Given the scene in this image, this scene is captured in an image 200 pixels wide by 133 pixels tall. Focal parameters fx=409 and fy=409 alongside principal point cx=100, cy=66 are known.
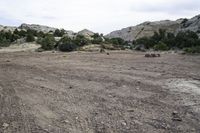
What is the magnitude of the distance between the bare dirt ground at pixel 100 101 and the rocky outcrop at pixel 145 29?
36062 millimetres

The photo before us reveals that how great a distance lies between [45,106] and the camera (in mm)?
8789

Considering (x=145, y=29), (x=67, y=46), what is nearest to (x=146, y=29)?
(x=145, y=29)

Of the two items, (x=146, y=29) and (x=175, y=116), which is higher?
(x=146, y=29)

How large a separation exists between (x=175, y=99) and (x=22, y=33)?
31.3 meters

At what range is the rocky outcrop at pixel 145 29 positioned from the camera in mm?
50344

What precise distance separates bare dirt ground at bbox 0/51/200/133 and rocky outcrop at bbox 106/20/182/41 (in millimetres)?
36062

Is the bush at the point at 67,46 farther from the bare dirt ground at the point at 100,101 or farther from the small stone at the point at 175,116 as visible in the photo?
the small stone at the point at 175,116

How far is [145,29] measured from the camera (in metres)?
52.4

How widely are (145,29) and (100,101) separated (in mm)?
43844

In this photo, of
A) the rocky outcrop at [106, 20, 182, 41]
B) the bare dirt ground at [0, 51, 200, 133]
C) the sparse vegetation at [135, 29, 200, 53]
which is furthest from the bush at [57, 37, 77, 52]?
the rocky outcrop at [106, 20, 182, 41]

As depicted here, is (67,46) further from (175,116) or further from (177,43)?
(175,116)

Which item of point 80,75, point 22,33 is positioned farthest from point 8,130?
point 22,33

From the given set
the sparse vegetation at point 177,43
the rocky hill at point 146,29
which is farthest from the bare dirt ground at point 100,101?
the rocky hill at point 146,29

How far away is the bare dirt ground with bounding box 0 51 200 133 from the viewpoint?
289 inches
